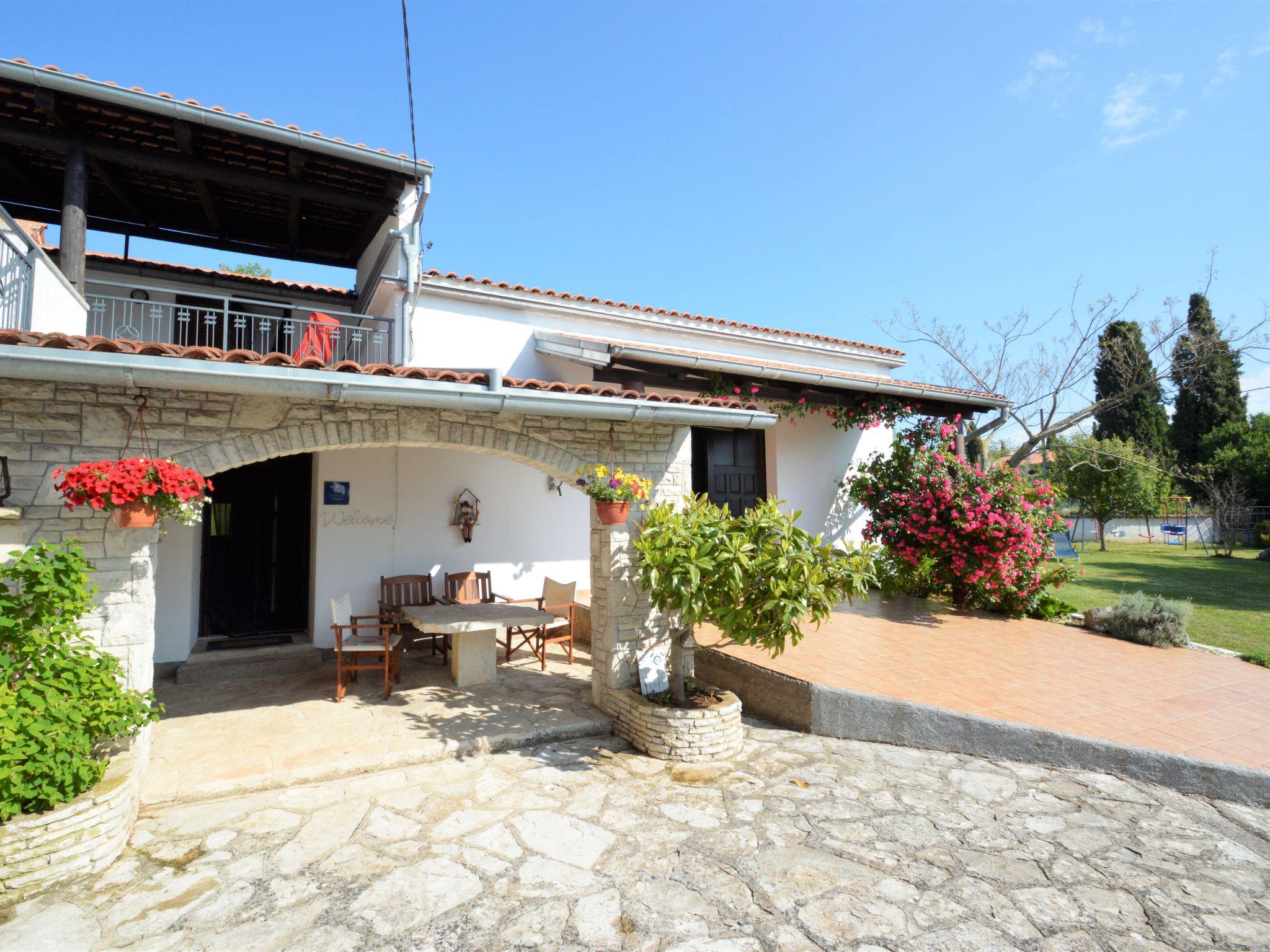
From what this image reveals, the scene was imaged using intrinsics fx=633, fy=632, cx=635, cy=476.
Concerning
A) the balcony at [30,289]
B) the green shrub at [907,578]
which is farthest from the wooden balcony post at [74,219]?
the green shrub at [907,578]

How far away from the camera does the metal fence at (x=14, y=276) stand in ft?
17.4

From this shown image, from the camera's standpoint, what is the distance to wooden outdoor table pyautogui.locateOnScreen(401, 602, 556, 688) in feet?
20.4

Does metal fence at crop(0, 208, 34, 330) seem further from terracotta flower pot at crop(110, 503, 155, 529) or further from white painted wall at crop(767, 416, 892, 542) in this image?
white painted wall at crop(767, 416, 892, 542)

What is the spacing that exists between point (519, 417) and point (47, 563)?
3.00 metres

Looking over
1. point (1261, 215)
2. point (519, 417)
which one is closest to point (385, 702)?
point (519, 417)

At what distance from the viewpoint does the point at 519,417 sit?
5207 mm

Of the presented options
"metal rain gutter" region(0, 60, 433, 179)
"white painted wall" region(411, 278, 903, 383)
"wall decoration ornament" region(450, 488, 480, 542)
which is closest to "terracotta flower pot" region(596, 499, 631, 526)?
"white painted wall" region(411, 278, 903, 383)

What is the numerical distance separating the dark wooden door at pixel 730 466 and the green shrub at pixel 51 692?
7499 millimetres

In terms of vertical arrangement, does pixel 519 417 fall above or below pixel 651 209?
below

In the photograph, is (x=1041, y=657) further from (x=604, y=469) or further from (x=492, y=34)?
(x=492, y=34)

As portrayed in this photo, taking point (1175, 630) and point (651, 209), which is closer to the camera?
point (1175, 630)

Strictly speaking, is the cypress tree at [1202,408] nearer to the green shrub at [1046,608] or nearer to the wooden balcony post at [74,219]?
the green shrub at [1046,608]

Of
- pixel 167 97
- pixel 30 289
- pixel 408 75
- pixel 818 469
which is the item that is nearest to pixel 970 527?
pixel 818 469

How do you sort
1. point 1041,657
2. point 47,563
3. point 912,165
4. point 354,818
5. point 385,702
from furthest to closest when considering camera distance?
point 912,165 → point 1041,657 → point 385,702 → point 354,818 → point 47,563
